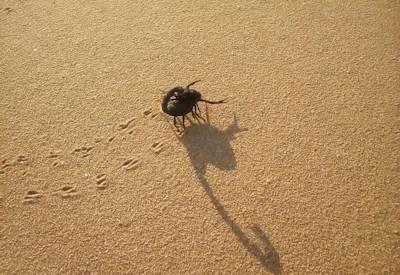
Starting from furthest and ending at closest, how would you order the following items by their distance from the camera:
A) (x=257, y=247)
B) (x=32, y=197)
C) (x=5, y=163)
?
1. (x=5, y=163)
2. (x=32, y=197)
3. (x=257, y=247)

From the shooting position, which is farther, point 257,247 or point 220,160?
point 220,160

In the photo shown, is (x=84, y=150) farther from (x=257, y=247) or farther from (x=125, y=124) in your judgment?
(x=257, y=247)

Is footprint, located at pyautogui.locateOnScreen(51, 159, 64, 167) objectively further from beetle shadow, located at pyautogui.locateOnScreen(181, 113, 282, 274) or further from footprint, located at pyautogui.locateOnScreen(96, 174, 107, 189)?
beetle shadow, located at pyautogui.locateOnScreen(181, 113, 282, 274)

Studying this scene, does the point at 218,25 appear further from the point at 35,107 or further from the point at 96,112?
the point at 35,107

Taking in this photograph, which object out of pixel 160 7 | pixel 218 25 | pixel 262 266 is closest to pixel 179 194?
pixel 262 266

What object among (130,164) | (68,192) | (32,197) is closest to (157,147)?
(130,164)

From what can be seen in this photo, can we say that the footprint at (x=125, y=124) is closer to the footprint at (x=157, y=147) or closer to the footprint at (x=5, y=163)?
the footprint at (x=157, y=147)
